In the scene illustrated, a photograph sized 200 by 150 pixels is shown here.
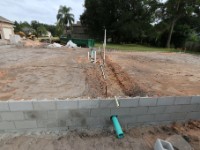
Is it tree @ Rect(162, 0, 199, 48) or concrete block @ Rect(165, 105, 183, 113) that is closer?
concrete block @ Rect(165, 105, 183, 113)

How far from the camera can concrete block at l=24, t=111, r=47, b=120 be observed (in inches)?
86.5

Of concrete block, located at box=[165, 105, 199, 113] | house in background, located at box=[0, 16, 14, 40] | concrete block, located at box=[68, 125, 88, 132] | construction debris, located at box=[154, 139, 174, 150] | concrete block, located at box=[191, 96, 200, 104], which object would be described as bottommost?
concrete block, located at box=[68, 125, 88, 132]

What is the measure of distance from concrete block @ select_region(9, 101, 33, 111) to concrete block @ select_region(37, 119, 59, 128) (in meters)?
0.29

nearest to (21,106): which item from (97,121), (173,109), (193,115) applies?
(97,121)

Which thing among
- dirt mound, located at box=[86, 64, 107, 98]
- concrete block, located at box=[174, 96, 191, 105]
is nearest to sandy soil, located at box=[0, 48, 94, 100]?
dirt mound, located at box=[86, 64, 107, 98]

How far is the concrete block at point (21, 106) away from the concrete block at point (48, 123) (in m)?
0.29

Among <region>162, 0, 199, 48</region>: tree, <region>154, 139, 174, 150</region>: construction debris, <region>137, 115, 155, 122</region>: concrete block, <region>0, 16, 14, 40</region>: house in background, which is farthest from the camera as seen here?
<region>0, 16, 14, 40</region>: house in background

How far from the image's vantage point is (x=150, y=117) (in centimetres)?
255

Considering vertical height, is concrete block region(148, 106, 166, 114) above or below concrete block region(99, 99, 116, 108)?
below

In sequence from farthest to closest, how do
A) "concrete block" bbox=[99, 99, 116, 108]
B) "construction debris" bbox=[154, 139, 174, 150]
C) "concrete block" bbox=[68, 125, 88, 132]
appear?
"concrete block" bbox=[68, 125, 88, 132] → "concrete block" bbox=[99, 99, 116, 108] → "construction debris" bbox=[154, 139, 174, 150]

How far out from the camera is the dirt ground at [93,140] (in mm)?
2127

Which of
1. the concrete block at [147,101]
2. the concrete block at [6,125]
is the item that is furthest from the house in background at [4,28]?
the concrete block at [147,101]

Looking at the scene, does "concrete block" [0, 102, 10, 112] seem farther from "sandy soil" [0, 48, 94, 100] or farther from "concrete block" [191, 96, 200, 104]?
"concrete block" [191, 96, 200, 104]

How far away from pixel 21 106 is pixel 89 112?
99 centimetres
